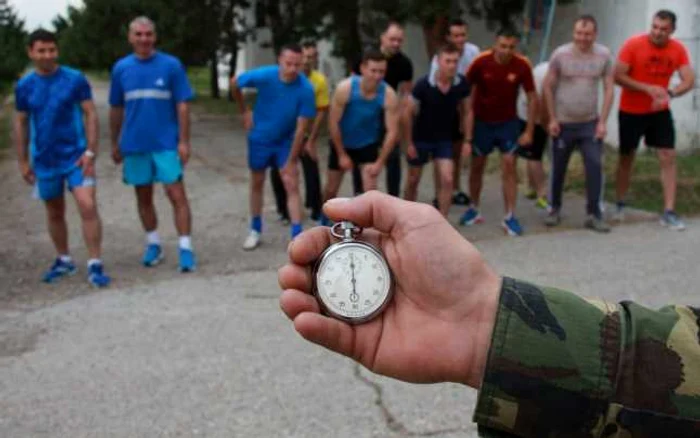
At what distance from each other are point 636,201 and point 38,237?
603 centimetres

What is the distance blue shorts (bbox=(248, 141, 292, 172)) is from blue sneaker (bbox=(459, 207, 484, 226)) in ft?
6.31

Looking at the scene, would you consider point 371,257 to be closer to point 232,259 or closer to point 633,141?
point 232,259

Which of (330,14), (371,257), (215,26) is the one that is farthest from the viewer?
(215,26)

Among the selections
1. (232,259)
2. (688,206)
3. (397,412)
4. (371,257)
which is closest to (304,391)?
(397,412)

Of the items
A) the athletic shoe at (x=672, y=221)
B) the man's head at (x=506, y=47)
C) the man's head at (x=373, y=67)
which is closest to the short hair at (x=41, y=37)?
the man's head at (x=373, y=67)

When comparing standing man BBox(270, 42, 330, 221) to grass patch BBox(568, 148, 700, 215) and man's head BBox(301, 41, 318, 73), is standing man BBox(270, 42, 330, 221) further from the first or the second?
grass patch BBox(568, 148, 700, 215)

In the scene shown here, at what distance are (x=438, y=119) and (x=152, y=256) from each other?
2.85 metres

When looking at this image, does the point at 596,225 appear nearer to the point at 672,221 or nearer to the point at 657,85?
the point at 672,221

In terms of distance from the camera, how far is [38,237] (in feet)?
31.7

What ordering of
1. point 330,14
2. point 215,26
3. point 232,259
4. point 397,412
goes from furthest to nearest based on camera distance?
point 215,26 → point 330,14 → point 232,259 → point 397,412

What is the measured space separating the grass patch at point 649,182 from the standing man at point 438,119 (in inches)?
88.2

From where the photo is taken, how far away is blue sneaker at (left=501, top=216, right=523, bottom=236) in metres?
9.02

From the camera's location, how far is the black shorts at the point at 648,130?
29.9 ft

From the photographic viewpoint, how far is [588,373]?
1733 millimetres
